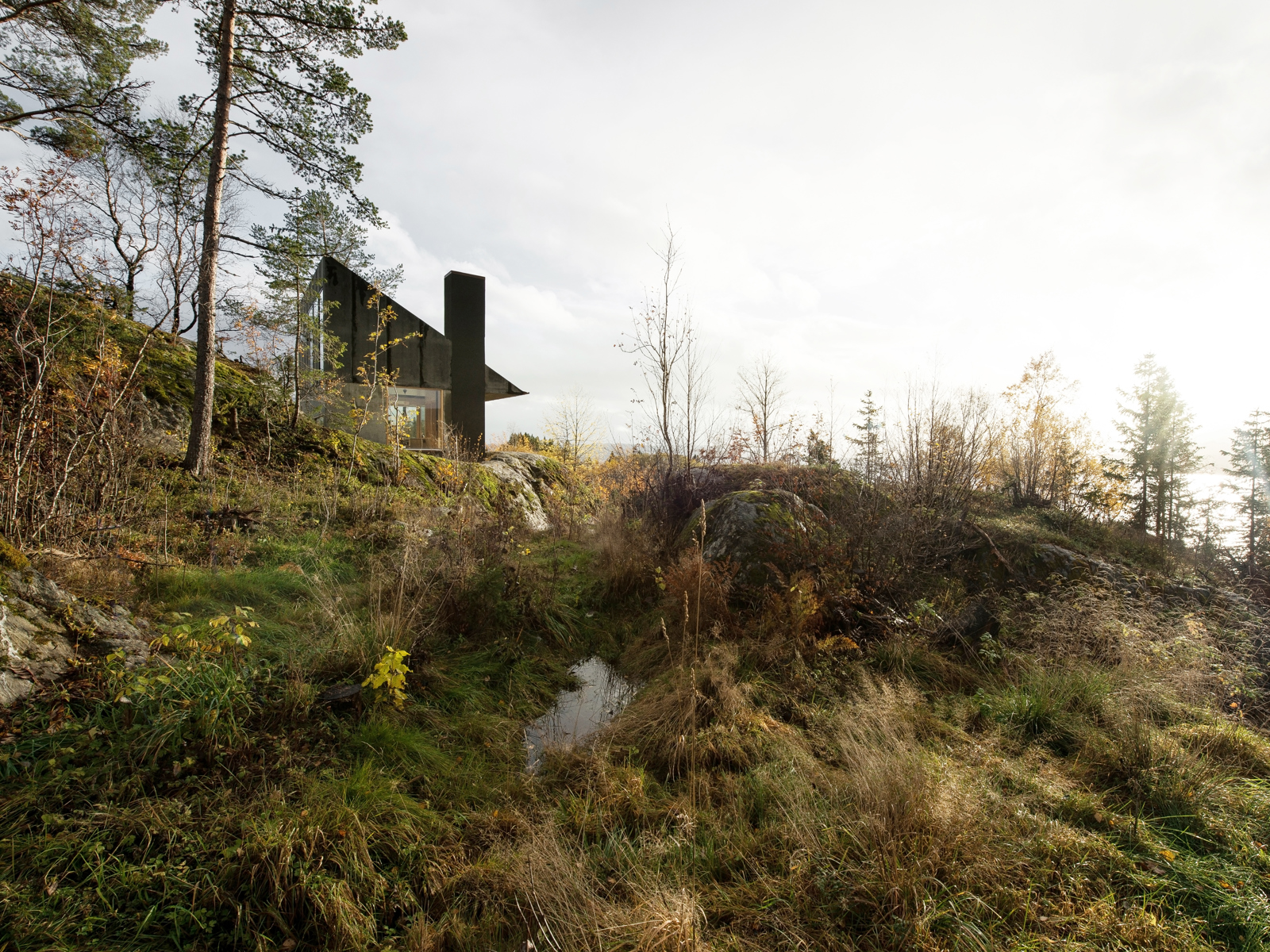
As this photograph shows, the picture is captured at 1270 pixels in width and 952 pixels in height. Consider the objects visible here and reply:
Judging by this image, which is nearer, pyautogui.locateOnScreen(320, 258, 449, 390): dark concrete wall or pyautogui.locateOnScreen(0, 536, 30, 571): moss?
pyautogui.locateOnScreen(0, 536, 30, 571): moss

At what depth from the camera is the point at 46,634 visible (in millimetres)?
3000

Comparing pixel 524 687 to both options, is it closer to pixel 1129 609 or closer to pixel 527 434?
pixel 1129 609

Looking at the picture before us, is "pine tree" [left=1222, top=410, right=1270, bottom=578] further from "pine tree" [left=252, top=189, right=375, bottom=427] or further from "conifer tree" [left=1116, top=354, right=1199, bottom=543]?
"pine tree" [left=252, top=189, right=375, bottom=427]

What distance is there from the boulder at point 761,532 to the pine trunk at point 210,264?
7.57 meters

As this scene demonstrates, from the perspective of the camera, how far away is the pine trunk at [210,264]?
26.2 feet

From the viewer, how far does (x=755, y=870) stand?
8.87 feet

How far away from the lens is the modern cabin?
43.5 ft

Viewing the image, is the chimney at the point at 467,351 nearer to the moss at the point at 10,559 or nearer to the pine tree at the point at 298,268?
the pine tree at the point at 298,268

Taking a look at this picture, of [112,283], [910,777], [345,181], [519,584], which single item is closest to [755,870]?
[910,777]

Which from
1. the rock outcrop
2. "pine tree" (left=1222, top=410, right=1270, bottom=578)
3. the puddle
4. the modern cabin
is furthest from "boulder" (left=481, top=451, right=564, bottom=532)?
"pine tree" (left=1222, top=410, right=1270, bottom=578)

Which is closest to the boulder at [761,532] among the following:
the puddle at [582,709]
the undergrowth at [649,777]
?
the undergrowth at [649,777]

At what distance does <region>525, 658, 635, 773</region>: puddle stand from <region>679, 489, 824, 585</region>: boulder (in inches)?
69.1

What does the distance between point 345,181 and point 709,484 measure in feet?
27.2

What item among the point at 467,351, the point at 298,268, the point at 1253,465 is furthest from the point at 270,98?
the point at 1253,465
